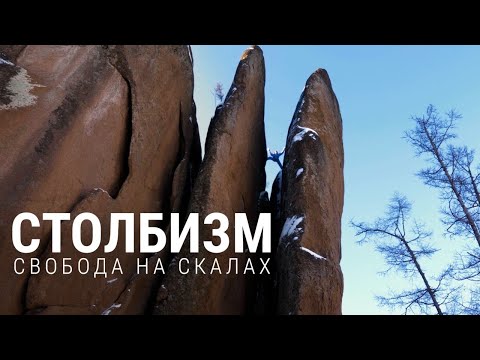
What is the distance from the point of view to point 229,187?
30.5 ft

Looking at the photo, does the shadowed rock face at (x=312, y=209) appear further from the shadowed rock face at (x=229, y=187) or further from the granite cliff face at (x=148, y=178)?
the shadowed rock face at (x=229, y=187)

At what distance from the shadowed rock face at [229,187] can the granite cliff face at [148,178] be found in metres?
0.03

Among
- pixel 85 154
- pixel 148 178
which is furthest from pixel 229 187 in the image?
pixel 85 154

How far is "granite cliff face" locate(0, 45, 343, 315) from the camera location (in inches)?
285

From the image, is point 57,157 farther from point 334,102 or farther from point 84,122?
point 334,102

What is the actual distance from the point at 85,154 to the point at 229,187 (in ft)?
10.6

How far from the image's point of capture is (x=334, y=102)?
12.0 meters

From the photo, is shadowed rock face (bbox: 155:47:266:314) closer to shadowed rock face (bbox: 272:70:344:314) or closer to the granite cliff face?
the granite cliff face

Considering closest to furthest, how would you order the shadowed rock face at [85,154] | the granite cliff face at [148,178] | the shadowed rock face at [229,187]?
the shadowed rock face at [85,154], the granite cliff face at [148,178], the shadowed rock face at [229,187]

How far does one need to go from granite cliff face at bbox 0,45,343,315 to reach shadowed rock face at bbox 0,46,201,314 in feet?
0.08

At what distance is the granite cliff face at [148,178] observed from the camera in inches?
285

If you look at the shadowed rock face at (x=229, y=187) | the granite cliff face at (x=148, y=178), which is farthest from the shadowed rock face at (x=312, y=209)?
the shadowed rock face at (x=229, y=187)

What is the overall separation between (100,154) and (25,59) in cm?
236
